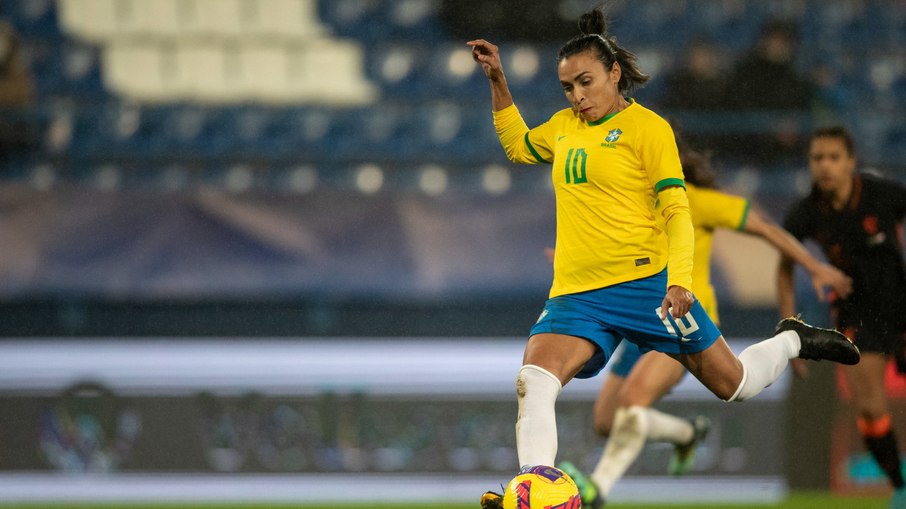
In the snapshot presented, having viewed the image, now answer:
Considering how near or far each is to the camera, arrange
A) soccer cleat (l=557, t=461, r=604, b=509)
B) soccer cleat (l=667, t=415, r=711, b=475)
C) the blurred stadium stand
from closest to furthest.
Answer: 1. soccer cleat (l=557, t=461, r=604, b=509)
2. soccer cleat (l=667, t=415, r=711, b=475)
3. the blurred stadium stand

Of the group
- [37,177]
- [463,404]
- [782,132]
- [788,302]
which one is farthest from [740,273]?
[37,177]

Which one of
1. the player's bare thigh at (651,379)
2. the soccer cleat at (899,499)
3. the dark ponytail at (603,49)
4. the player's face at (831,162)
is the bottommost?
the soccer cleat at (899,499)

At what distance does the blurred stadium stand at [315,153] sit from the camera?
9570mm

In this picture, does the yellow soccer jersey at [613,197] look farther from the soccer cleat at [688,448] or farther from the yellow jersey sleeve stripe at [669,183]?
the soccer cleat at [688,448]

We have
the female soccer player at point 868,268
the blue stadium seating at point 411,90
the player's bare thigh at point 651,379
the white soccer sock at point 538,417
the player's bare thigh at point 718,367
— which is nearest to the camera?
the white soccer sock at point 538,417

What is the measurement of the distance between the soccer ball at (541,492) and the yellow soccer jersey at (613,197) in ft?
2.32

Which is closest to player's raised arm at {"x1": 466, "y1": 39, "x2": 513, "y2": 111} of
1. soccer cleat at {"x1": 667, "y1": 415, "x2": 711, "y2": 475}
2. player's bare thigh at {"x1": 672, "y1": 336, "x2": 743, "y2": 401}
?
player's bare thigh at {"x1": 672, "y1": 336, "x2": 743, "y2": 401}

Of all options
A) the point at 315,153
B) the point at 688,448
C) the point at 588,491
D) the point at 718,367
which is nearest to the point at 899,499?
the point at 688,448

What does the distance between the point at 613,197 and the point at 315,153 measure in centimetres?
671

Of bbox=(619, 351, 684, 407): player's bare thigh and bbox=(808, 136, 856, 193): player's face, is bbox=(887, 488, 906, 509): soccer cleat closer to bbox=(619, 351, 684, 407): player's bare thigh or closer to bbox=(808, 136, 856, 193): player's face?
bbox=(619, 351, 684, 407): player's bare thigh

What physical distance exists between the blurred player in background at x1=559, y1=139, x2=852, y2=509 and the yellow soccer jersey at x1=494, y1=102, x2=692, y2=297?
1.25 metres

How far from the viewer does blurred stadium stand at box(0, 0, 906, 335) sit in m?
9.57

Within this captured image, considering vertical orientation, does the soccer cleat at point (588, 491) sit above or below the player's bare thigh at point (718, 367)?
below

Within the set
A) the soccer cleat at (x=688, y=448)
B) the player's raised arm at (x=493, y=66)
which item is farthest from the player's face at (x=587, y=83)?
the soccer cleat at (x=688, y=448)
